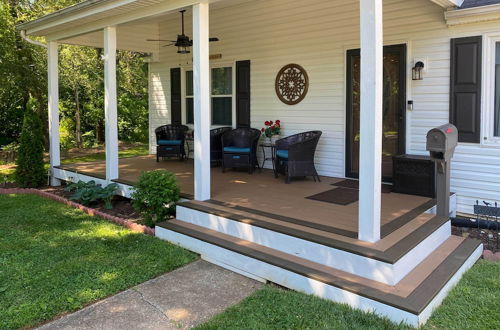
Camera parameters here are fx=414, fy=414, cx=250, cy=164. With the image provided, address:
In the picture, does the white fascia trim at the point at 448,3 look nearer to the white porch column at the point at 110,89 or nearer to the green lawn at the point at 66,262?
the green lawn at the point at 66,262

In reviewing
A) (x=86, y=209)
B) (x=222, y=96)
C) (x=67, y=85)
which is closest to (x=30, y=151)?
(x=86, y=209)

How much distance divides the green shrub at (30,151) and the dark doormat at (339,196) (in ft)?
17.3

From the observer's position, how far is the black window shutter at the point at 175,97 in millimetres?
8789

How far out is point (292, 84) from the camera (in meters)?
6.70

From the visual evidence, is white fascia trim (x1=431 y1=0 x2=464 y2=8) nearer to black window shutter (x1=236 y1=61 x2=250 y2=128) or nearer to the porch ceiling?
the porch ceiling

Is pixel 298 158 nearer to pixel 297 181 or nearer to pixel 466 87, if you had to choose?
pixel 297 181

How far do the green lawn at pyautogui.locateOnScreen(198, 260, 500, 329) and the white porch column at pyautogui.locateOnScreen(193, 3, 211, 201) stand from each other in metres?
1.84

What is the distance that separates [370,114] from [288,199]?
1.86m

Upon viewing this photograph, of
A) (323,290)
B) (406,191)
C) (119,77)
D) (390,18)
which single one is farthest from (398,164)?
(119,77)

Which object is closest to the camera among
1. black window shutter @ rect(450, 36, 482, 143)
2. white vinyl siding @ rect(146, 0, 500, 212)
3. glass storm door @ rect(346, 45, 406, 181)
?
black window shutter @ rect(450, 36, 482, 143)

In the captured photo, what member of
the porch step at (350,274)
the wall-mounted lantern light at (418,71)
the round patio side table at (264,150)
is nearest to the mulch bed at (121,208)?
the porch step at (350,274)

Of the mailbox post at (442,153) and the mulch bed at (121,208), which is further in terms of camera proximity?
the mulch bed at (121,208)

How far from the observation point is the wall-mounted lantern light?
17.3 ft

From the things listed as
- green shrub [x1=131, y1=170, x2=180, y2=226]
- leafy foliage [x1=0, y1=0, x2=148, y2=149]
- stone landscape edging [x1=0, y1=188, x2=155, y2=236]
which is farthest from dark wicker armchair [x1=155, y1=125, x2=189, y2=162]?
leafy foliage [x1=0, y1=0, x2=148, y2=149]
